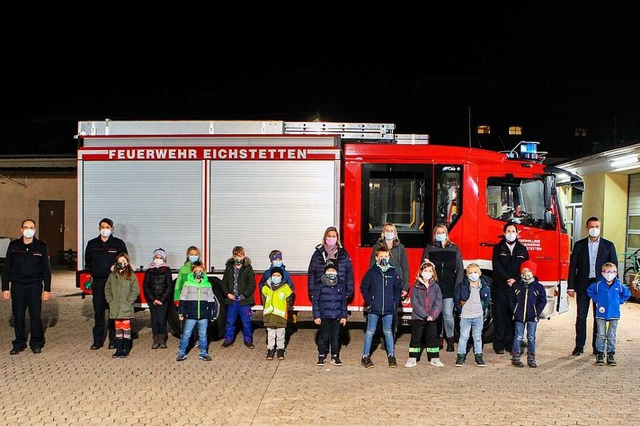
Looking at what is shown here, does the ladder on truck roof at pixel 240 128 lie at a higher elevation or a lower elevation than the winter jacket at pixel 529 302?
higher

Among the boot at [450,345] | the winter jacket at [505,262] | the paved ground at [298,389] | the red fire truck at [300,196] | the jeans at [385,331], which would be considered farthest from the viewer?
the red fire truck at [300,196]

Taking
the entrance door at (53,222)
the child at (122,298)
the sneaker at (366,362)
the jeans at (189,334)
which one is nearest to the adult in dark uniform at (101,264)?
the child at (122,298)

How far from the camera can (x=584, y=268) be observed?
8.19 meters

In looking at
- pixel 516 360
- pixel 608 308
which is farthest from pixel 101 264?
pixel 608 308

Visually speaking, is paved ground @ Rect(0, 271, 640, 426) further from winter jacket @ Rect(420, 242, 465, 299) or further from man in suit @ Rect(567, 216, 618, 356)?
winter jacket @ Rect(420, 242, 465, 299)

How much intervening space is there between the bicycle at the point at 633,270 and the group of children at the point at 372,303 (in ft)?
19.7

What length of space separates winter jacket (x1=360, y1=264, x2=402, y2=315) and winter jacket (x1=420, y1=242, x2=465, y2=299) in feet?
2.22

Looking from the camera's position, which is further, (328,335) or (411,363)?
(328,335)

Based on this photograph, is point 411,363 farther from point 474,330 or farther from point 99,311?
point 99,311

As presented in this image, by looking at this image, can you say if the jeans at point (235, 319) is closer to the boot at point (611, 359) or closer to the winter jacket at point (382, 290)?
the winter jacket at point (382, 290)

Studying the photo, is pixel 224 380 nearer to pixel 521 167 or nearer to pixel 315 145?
Answer: pixel 315 145

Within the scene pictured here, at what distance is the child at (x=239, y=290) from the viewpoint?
8234 millimetres

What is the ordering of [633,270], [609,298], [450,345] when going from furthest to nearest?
[633,270] < [450,345] < [609,298]

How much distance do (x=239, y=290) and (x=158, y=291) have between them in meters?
1.09
